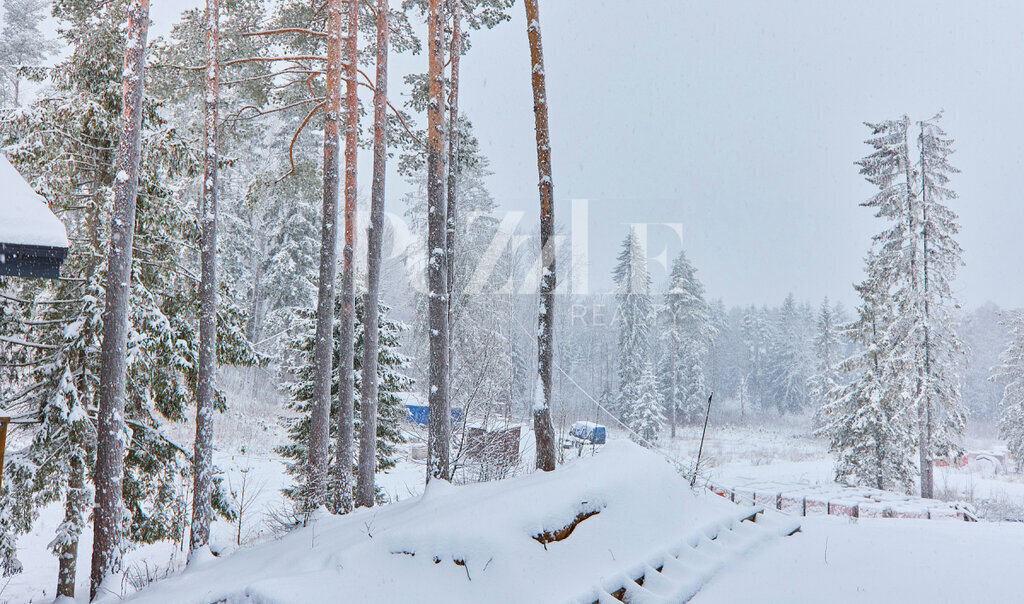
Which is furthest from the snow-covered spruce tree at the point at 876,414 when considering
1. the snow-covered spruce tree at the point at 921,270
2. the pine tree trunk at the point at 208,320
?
the pine tree trunk at the point at 208,320

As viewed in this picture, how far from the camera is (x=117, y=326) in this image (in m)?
7.52

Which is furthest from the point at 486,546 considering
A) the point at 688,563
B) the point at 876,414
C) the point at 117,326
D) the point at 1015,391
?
the point at 1015,391

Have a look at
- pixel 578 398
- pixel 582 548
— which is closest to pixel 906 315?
pixel 582 548

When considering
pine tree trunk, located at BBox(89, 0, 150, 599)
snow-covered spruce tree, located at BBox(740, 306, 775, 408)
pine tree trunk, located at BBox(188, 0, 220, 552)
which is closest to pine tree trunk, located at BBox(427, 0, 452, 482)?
pine tree trunk, located at BBox(188, 0, 220, 552)

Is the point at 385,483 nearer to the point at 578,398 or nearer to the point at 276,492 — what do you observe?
the point at 276,492

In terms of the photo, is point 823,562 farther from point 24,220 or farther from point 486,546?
point 24,220

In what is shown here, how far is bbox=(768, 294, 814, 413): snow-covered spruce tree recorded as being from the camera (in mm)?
56625

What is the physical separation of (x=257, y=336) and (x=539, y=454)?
85.9 feet

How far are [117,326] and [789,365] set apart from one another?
60430 mm

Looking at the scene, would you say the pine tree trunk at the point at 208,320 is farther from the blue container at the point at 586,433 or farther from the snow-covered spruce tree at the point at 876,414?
the snow-covered spruce tree at the point at 876,414

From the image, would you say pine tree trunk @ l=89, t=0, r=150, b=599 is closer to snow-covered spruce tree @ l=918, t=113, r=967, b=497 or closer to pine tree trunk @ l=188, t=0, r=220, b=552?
pine tree trunk @ l=188, t=0, r=220, b=552

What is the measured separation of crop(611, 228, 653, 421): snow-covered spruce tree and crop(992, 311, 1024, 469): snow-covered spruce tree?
63.3 ft

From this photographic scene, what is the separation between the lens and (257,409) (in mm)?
26891

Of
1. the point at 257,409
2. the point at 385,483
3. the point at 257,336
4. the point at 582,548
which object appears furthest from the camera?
the point at 257,336
